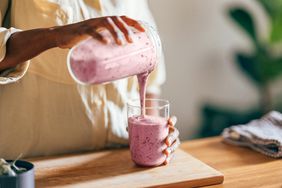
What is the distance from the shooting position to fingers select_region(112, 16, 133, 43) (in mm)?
967

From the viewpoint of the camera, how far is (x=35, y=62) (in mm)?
1160

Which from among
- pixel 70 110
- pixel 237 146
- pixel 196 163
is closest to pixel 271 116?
pixel 237 146

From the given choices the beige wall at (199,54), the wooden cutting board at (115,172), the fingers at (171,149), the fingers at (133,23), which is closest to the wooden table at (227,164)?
the wooden cutting board at (115,172)

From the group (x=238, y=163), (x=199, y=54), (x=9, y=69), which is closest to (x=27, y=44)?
(x=9, y=69)

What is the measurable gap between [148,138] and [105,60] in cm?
28

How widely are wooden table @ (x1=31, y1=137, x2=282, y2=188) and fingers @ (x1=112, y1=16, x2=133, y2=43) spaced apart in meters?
0.32

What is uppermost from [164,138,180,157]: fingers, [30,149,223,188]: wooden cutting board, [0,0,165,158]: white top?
[0,0,165,158]: white top

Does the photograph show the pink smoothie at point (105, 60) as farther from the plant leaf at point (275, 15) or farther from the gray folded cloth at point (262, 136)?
the plant leaf at point (275, 15)

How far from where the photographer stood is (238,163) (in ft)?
4.08

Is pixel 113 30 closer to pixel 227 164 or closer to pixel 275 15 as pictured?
pixel 227 164

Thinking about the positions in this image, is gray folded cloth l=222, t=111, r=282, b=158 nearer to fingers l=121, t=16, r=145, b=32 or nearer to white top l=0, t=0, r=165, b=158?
white top l=0, t=0, r=165, b=158

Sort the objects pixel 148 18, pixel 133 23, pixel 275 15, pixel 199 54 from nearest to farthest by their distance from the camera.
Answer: pixel 133 23 → pixel 148 18 → pixel 275 15 → pixel 199 54

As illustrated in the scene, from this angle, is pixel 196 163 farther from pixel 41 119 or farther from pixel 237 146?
pixel 41 119

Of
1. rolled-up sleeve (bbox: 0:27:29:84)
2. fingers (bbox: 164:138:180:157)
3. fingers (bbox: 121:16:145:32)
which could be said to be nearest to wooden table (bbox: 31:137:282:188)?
fingers (bbox: 164:138:180:157)
